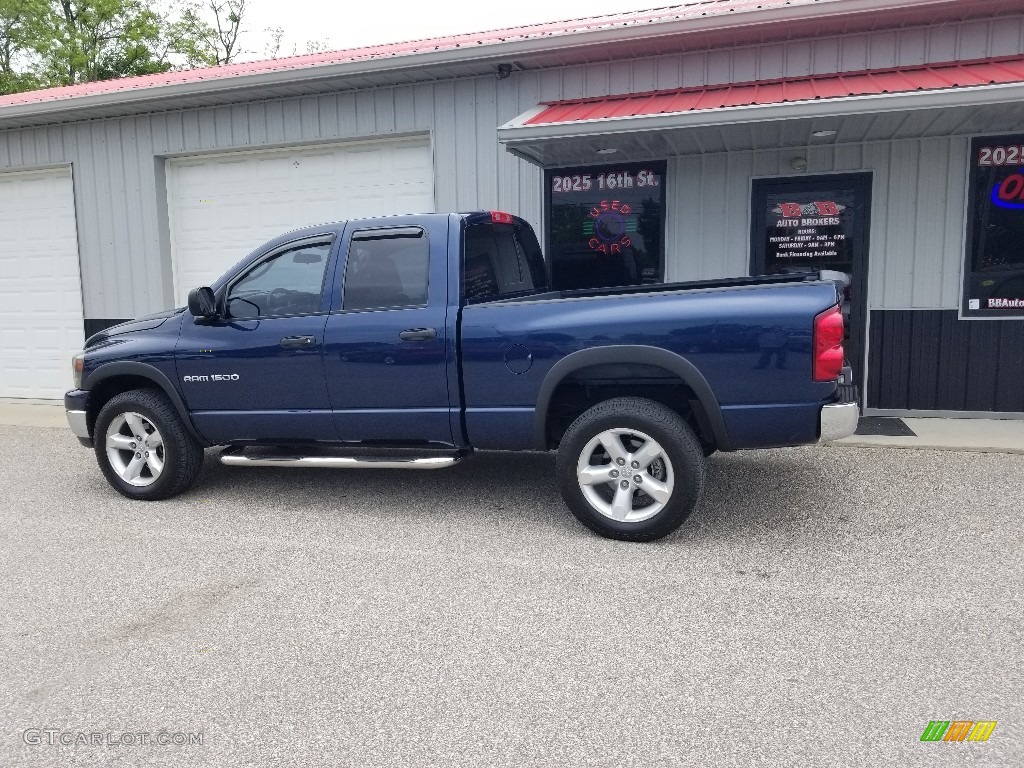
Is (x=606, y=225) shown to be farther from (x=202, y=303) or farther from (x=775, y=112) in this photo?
(x=202, y=303)

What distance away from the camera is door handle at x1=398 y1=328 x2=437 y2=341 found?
4805 millimetres

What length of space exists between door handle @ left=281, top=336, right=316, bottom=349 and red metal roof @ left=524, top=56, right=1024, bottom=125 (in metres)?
3.26

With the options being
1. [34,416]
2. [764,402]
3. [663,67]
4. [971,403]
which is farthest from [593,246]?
[34,416]

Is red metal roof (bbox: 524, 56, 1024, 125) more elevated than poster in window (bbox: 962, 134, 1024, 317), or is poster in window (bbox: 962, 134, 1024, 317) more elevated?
red metal roof (bbox: 524, 56, 1024, 125)

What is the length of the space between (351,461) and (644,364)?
198 cm

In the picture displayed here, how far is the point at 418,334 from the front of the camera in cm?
483

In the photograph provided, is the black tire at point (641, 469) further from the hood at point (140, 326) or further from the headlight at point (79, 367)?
the headlight at point (79, 367)

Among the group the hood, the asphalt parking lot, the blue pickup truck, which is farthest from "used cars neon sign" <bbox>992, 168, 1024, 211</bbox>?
the hood

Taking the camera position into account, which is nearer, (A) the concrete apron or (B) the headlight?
(B) the headlight

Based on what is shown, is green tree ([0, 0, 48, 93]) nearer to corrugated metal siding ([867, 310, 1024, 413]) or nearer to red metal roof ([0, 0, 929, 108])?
red metal roof ([0, 0, 929, 108])

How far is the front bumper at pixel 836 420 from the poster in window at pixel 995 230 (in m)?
4.38

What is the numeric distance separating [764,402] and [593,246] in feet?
14.9

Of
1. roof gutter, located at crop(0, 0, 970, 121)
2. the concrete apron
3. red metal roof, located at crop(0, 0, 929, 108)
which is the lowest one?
the concrete apron

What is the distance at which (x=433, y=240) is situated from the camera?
5023 mm
